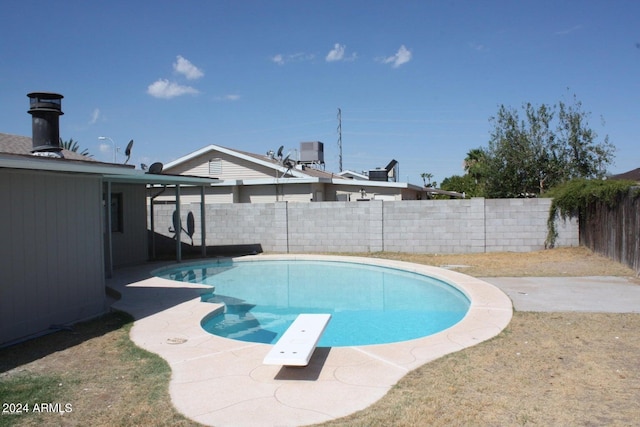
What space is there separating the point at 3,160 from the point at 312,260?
10983 mm

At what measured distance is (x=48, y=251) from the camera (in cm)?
718

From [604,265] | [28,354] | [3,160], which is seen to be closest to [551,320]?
[604,265]

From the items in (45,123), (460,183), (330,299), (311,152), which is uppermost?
(311,152)

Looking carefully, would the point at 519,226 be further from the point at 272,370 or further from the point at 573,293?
the point at 272,370

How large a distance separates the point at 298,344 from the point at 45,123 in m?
7.83

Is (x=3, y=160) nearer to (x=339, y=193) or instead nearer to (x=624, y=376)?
(x=624, y=376)

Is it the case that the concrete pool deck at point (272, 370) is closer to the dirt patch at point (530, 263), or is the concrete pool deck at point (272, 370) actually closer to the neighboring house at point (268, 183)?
the dirt patch at point (530, 263)

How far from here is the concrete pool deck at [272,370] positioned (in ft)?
13.7

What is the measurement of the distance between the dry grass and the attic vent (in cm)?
1666

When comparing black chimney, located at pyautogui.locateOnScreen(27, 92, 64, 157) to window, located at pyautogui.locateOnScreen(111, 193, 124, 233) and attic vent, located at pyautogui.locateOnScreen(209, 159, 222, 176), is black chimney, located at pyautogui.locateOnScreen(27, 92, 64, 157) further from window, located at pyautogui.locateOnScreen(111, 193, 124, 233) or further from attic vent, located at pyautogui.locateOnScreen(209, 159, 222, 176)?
attic vent, located at pyautogui.locateOnScreen(209, 159, 222, 176)

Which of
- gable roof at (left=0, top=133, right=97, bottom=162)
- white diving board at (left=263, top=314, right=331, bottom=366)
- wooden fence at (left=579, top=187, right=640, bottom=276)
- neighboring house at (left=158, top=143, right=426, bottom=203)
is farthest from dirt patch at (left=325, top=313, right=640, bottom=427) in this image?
neighboring house at (left=158, top=143, right=426, bottom=203)

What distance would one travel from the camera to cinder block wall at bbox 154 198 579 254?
1553cm

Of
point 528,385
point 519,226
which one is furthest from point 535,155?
point 528,385

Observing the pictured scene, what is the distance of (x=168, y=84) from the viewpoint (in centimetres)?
1997
